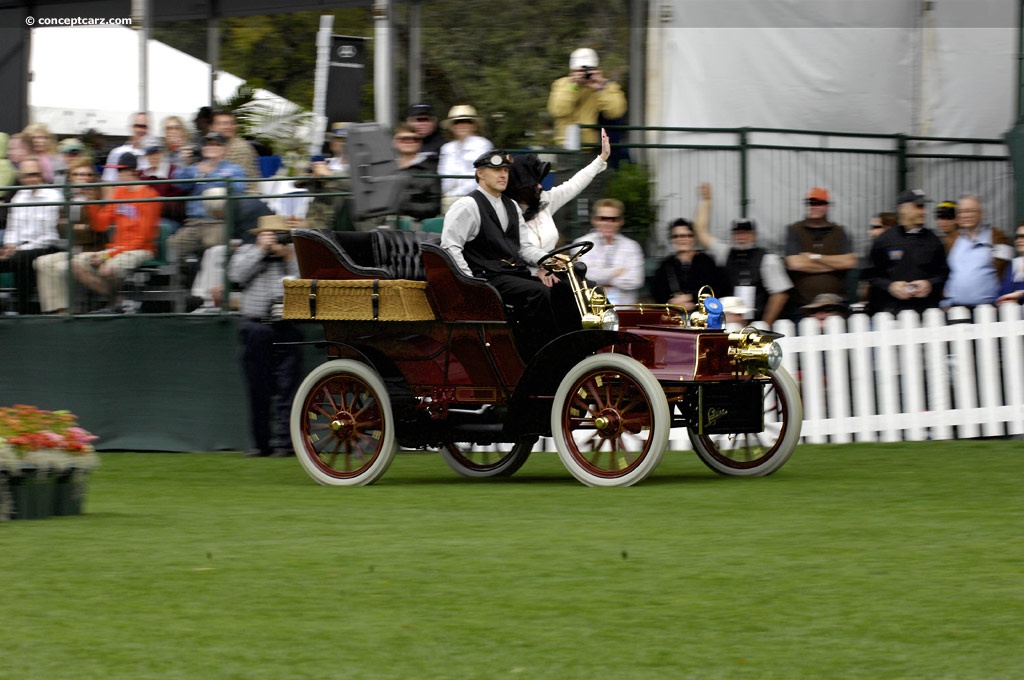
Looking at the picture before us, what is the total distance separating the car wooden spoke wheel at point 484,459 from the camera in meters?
11.6

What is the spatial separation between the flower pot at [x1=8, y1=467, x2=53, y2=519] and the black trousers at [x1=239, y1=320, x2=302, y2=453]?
4.59 m

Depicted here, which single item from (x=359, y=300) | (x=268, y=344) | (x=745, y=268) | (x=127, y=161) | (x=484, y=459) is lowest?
(x=484, y=459)

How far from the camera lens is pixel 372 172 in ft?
44.2

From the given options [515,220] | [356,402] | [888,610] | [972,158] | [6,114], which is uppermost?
[6,114]

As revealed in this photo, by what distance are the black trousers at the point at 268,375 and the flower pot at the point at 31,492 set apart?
15.1 feet

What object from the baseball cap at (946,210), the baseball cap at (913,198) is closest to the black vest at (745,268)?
the baseball cap at (913,198)

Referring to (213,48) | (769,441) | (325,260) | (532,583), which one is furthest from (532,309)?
(213,48)

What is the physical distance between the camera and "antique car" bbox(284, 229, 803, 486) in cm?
1022

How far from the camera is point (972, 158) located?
51.8 feet

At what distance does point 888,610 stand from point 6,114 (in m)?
17.1

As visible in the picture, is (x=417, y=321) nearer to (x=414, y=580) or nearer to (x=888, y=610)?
(x=414, y=580)

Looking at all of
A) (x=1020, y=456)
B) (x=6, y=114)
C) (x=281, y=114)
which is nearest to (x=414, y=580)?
(x=1020, y=456)

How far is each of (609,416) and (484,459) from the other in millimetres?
1936

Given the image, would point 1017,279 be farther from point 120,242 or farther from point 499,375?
point 120,242
